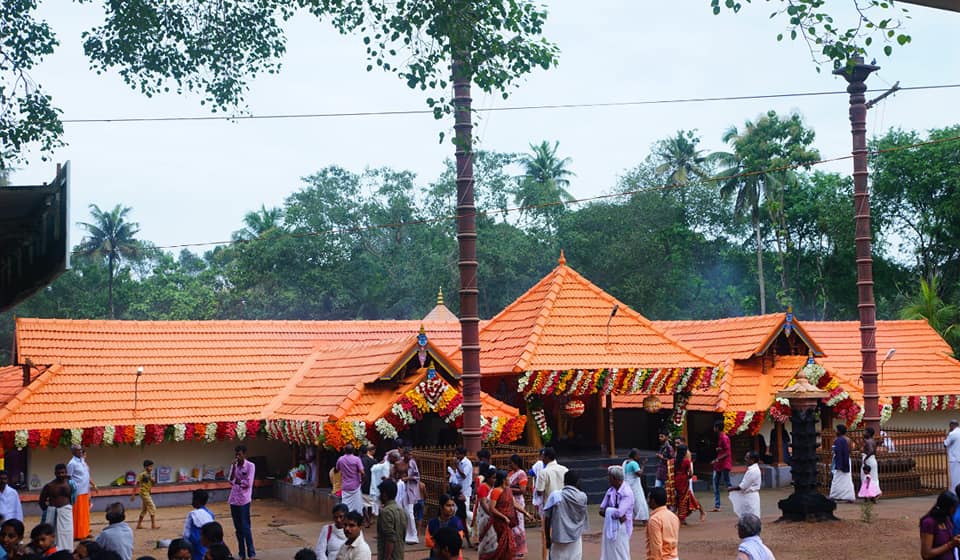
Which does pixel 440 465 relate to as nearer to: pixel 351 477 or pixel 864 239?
pixel 351 477

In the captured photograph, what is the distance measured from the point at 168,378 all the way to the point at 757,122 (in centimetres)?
3350

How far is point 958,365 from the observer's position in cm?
2758

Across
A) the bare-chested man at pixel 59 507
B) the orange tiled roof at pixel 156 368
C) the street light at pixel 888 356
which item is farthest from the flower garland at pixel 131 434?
the street light at pixel 888 356

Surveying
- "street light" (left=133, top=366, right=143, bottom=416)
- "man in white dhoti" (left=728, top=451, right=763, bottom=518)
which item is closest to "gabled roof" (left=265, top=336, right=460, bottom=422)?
"street light" (left=133, top=366, right=143, bottom=416)

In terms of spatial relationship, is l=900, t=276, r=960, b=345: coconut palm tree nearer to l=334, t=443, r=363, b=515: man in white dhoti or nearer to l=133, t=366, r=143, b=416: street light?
l=334, t=443, r=363, b=515: man in white dhoti

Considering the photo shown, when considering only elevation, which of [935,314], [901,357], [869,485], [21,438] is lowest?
[869,485]

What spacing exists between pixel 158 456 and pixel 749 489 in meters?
12.6

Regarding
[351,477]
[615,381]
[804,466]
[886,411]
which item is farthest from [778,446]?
[351,477]

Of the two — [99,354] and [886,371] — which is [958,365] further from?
[99,354]

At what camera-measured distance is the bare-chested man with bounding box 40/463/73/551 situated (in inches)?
517

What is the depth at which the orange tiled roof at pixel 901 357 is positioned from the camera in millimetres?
26312

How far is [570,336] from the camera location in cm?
2138

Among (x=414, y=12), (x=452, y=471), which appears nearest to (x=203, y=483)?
(x=452, y=471)

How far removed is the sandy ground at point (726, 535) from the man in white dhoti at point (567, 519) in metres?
3.64
